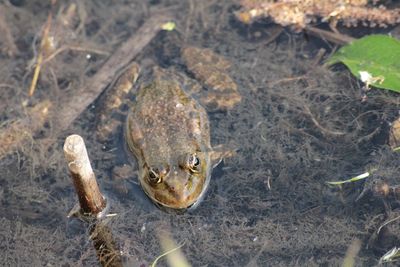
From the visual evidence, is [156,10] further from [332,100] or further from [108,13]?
[332,100]

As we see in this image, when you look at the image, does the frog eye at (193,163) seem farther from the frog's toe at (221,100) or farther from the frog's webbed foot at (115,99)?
the frog's webbed foot at (115,99)

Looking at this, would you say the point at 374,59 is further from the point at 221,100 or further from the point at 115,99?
the point at 115,99

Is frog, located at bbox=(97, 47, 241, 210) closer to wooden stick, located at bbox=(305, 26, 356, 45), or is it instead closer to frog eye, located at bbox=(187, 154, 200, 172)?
frog eye, located at bbox=(187, 154, 200, 172)

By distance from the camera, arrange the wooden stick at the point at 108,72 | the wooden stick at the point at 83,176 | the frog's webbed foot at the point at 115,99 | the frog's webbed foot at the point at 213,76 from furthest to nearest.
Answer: the wooden stick at the point at 108,72, the frog's webbed foot at the point at 213,76, the frog's webbed foot at the point at 115,99, the wooden stick at the point at 83,176

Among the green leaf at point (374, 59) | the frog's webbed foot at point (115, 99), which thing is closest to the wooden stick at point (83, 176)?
the frog's webbed foot at point (115, 99)

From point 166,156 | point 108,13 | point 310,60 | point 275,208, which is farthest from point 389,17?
point 108,13

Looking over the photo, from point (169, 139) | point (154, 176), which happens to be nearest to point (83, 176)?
point (154, 176)

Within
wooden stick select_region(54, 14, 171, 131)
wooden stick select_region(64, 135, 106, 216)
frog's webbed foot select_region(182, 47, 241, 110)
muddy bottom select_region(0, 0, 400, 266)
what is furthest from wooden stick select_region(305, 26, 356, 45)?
wooden stick select_region(64, 135, 106, 216)
